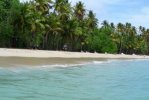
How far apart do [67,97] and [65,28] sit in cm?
6238

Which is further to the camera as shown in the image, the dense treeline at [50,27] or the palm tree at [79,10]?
the palm tree at [79,10]

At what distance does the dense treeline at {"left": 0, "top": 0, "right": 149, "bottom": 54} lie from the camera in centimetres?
5876

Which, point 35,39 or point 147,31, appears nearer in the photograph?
point 35,39

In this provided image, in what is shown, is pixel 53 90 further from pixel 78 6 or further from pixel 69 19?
pixel 78 6

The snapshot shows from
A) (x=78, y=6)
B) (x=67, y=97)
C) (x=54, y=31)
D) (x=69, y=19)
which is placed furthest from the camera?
(x=78, y=6)

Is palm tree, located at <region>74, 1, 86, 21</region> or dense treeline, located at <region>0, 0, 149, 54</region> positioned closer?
dense treeline, located at <region>0, 0, 149, 54</region>

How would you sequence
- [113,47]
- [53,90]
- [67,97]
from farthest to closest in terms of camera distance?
[113,47], [53,90], [67,97]

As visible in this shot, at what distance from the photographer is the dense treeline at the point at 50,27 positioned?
58759mm

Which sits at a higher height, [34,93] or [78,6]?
[78,6]

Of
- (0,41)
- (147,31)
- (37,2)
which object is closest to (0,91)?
(0,41)

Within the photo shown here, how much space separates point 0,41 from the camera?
195 feet

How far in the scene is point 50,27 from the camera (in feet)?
222

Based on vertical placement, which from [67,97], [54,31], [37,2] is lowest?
[67,97]

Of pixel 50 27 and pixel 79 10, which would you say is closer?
pixel 50 27
